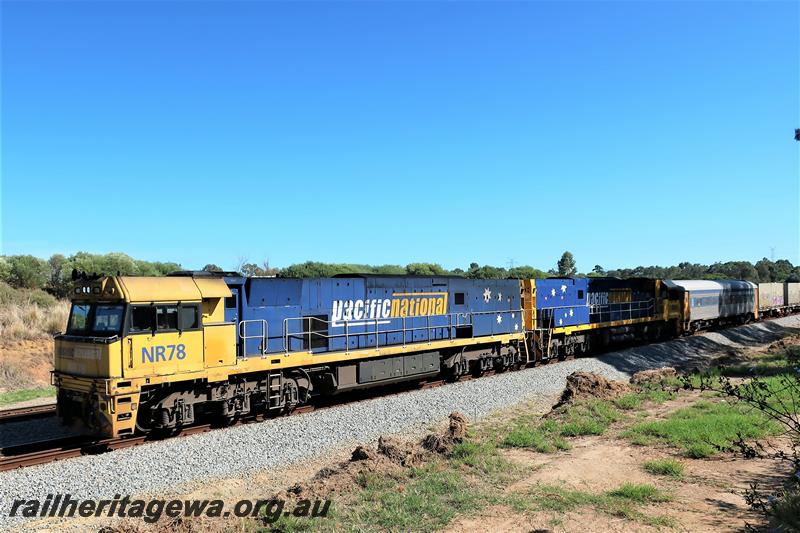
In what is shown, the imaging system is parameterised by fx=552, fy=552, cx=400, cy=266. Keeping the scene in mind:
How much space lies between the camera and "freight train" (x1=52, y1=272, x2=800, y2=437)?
36.9 ft

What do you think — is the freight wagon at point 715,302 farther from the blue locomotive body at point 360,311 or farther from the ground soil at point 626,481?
the ground soil at point 626,481

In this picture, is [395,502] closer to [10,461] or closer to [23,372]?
[10,461]

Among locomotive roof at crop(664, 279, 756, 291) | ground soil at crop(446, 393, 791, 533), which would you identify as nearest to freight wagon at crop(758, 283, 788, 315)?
locomotive roof at crop(664, 279, 756, 291)

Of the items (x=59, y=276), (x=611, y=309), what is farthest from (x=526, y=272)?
(x=59, y=276)

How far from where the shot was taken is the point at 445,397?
15.7 meters

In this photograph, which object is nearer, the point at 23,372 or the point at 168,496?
the point at 168,496

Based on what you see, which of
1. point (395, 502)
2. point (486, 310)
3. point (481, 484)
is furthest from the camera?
point (486, 310)

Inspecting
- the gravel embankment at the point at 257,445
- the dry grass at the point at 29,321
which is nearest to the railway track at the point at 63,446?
the gravel embankment at the point at 257,445

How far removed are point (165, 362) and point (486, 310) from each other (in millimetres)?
12897

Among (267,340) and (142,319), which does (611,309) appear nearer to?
(267,340)

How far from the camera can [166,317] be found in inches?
465

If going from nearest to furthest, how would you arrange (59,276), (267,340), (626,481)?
1. (626,481)
2. (267,340)
3. (59,276)

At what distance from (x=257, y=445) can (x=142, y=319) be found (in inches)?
139

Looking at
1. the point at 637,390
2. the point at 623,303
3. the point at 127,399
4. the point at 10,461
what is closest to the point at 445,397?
the point at 637,390
